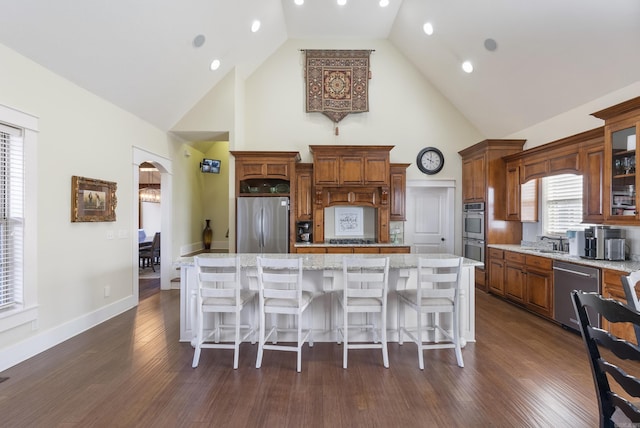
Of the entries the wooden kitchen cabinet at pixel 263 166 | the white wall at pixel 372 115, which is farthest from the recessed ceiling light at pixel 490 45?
the wooden kitchen cabinet at pixel 263 166

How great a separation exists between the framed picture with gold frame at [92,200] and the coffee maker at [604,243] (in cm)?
588

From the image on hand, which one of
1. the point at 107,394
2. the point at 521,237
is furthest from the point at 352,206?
the point at 107,394

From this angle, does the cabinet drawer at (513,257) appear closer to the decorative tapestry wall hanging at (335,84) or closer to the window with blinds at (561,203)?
the window with blinds at (561,203)

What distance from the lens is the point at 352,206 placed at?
6047mm

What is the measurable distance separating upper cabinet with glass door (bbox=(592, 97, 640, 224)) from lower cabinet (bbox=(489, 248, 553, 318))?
92 centimetres

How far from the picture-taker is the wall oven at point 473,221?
544 cm

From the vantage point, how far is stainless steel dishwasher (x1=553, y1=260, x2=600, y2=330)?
3.34 metres

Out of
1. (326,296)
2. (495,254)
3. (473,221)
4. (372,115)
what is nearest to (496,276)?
(495,254)

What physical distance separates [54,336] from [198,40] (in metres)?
3.94

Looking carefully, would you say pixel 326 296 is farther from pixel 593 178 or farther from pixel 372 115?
pixel 372 115

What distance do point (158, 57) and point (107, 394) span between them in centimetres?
375

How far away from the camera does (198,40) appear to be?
4.26m

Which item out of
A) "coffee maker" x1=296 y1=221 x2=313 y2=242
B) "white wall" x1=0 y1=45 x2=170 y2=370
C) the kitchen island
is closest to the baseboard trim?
"white wall" x1=0 y1=45 x2=170 y2=370

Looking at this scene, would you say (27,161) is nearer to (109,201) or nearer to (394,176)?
(109,201)
